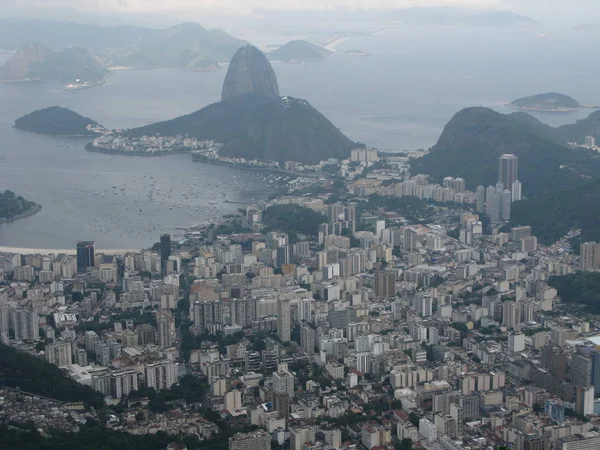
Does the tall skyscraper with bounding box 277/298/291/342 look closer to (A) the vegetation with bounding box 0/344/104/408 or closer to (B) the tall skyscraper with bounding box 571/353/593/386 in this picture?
(A) the vegetation with bounding box 0/344/104/408

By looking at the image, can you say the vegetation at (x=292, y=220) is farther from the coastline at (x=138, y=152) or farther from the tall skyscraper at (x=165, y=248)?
the coastline at (x=138, y=152)

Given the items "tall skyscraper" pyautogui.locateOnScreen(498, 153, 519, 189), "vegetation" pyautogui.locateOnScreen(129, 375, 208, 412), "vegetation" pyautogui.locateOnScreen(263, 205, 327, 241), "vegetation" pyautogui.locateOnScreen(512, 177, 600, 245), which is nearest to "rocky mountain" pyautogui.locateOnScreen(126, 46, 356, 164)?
"tall skyscraper" pyautogui.locateOnScreen(498, 153, 519, 189)

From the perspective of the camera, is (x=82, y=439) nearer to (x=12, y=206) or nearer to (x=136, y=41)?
(x=12, y=206)

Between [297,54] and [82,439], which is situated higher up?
[297,54]

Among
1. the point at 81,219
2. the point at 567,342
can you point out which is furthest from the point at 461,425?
the point at 81,219

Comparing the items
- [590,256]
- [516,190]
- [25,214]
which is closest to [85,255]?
[25,214]

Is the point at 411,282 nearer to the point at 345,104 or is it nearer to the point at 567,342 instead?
the point at 567,342
